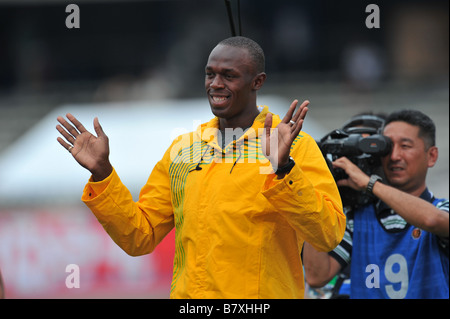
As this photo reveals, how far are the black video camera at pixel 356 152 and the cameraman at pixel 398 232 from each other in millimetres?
49

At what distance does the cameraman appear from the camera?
3.98 metres

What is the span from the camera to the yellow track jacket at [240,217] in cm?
325

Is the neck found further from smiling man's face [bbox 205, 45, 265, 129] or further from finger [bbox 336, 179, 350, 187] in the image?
finger [bbox 336, 179, 350, 187]

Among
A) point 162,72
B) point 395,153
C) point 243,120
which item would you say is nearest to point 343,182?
point 395,153

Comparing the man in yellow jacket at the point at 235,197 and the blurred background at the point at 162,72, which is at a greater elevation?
the blurred background at the point at 162,72

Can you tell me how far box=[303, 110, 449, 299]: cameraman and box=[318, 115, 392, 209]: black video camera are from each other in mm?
49

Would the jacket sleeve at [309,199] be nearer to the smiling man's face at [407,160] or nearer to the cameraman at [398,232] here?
the cameraman at [398,232]

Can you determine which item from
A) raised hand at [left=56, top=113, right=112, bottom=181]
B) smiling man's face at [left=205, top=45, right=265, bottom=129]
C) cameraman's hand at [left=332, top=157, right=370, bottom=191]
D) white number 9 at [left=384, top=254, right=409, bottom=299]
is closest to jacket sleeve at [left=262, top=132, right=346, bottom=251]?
smiling man's face at [left=205, top=45, right=265, bottom=129]

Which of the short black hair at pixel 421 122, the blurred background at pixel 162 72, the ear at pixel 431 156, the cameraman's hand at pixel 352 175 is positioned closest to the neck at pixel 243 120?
the cameraman's hand at pixel 352 175

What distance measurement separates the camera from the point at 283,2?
670 inches

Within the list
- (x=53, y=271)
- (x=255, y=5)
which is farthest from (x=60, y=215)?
(x=255, y=5)

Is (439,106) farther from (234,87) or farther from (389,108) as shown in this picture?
(234,87)

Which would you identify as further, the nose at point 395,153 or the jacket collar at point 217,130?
the nose at point 395,153

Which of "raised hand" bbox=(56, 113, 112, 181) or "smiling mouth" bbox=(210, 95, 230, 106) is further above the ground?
"smiling mouth" bbox=(210, 95, 230, 106)
